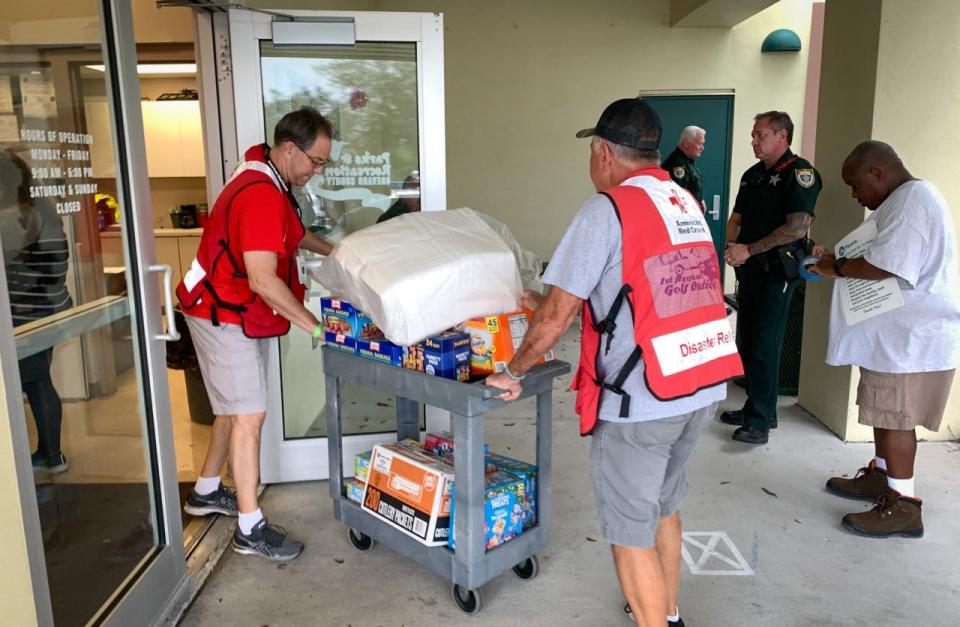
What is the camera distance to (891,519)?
2912 millimetres

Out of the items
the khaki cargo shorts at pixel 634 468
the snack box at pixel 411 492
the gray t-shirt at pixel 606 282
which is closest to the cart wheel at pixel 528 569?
the snack box at pixel 411 492

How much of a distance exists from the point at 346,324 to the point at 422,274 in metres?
0.51

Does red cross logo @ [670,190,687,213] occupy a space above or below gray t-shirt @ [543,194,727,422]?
above

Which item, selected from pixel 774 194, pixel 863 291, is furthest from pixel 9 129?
pixel 774 194

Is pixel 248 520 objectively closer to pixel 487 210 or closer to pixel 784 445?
pixel 784 445

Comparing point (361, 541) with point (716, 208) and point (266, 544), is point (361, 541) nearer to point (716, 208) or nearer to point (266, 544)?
point (266, 544)

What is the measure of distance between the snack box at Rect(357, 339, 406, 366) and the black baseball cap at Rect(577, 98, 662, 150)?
0.97 meters

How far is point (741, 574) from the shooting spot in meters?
2.65

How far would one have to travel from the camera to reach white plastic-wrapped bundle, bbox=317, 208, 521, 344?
213 cm

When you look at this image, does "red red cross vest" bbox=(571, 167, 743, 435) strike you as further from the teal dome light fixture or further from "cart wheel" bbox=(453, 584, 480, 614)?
the teal dome light fixture

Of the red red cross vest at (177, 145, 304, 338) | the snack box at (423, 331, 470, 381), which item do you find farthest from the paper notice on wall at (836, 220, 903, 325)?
the red red cross vest at (177, 145, 304, 338)

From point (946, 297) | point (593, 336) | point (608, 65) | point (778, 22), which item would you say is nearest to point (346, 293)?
point (593, 336)

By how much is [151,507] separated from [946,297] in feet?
10.1

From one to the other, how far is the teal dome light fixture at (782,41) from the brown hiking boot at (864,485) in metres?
5.12
